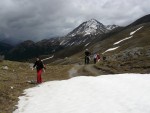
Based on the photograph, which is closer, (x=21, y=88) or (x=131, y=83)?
(x=131, y=83)

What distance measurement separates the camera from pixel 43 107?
22.6 metres

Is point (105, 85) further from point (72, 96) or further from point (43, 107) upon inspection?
point (43, 107)

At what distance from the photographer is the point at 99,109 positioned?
1969 centimetres

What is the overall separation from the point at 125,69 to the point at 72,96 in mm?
20235

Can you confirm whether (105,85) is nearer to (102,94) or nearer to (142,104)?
(102,94)

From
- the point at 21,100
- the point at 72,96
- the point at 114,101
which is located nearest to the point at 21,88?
the point at 21,100

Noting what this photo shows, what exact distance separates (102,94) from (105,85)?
11.7 feet

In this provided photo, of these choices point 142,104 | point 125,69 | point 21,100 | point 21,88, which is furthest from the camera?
point 125,69

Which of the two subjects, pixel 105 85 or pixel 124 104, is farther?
pixel 105 85

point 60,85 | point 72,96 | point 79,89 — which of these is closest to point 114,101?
point 72,96

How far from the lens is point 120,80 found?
3058 cm

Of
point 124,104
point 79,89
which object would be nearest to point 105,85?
point 79,89

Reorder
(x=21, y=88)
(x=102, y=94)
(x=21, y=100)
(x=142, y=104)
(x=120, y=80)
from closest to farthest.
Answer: (x=142, y=104), (x=102, y=94), (x=21, y=100), (x=120, y=80), (x=21, y=88)

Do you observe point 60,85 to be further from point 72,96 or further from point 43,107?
point 43,107
